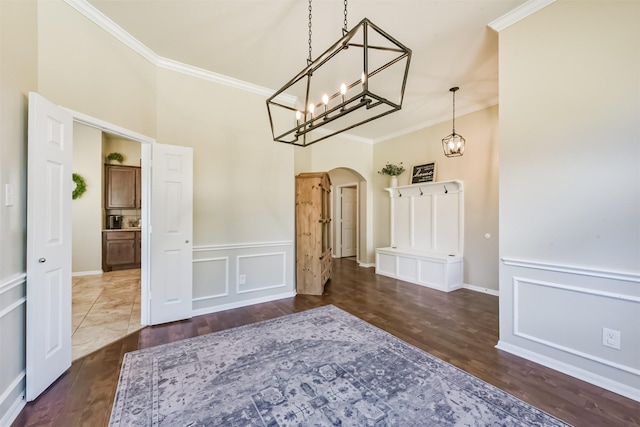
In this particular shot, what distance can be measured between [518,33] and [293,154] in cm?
290

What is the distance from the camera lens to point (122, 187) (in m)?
6.02

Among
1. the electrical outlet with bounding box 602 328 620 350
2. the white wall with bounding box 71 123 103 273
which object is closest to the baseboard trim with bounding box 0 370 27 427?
the electrical outlet with bounding box 602 328 620 350

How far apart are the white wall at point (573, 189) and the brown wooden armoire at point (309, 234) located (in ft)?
8.04

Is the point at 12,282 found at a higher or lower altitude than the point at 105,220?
lower

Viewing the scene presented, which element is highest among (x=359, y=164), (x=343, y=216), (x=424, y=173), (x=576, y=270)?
(x=359, y=164)

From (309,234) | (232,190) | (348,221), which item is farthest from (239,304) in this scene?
(348,221)

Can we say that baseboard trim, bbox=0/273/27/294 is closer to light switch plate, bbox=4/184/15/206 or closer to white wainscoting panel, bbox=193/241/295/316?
light switch plate, bbox=4/184/15/206

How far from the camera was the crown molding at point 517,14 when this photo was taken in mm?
2225

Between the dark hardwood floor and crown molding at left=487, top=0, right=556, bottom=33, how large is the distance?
120 inches

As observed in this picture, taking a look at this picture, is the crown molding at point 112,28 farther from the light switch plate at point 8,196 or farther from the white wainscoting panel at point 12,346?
the white wainscoting panel at point 12,346

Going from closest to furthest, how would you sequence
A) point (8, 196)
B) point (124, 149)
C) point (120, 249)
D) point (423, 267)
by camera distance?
1. point (8, 196)
2. point (423, 267)
3. point (120, 249)
4. point (124, 149)

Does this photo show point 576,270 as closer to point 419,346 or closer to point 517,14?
point 419,346

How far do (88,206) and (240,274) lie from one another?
439cm

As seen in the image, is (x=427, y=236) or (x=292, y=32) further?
(x=427, y=236)
